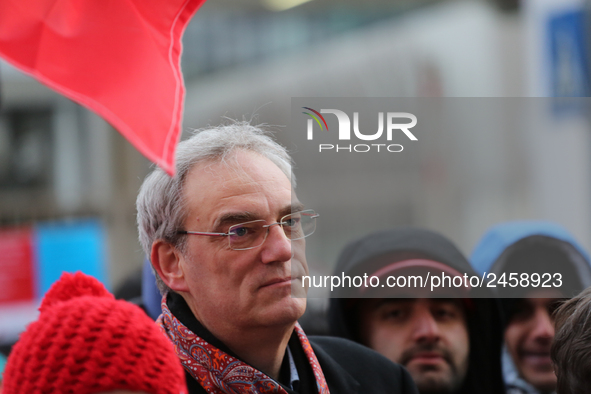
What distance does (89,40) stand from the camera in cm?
182

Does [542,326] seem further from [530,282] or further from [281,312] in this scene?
[281,312]

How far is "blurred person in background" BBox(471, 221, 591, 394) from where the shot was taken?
2209mm

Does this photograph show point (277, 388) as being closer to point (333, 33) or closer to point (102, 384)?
point (102, 384)

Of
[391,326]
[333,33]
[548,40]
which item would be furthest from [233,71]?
[391,326]

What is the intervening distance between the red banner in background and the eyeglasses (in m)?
6.06

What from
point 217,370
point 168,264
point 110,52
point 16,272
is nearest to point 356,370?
point 217,370

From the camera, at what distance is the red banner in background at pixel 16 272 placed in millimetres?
7535

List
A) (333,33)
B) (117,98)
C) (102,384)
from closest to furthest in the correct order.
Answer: (102,384)
(117,98)
(333,33)

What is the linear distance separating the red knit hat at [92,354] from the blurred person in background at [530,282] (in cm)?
123

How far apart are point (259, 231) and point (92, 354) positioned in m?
0.81

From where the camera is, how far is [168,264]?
2240 mm

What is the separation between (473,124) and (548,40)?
253 centimetres

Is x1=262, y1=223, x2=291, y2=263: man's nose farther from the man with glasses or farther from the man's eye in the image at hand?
the man's eye

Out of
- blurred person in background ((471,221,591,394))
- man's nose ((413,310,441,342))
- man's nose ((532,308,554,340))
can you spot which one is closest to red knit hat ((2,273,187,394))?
blurred person in background ((471,221,591,394))
